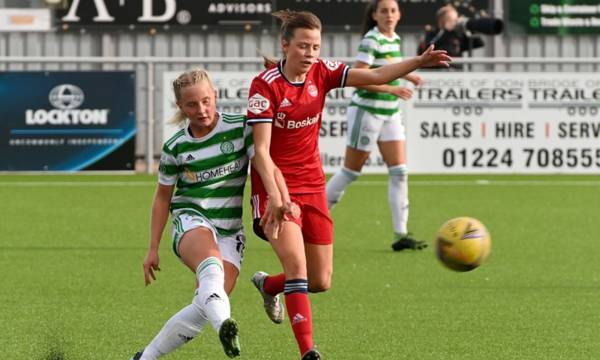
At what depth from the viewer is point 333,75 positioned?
6812mm

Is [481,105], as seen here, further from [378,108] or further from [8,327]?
[8,327]

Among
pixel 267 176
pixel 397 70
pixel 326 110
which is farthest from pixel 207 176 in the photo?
pixel 326 110

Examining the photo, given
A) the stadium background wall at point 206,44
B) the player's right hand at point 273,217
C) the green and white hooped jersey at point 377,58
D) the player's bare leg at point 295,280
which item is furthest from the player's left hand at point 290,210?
the stadium background wall at point 206,44

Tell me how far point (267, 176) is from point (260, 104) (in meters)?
0.42

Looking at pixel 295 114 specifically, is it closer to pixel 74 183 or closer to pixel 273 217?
pixel 273 217

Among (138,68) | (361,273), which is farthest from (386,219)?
(138,68)

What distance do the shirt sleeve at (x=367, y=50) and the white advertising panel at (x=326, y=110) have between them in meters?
8.45

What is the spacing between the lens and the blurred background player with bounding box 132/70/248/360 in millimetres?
6203

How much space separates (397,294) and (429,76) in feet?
37.1

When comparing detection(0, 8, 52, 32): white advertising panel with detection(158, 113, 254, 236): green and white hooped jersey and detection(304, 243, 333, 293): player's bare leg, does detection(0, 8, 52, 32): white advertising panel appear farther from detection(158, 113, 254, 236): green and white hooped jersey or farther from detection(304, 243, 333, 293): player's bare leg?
detection(158, 113, 254, 236): green and white hooped jersey

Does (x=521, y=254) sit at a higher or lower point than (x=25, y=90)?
lower

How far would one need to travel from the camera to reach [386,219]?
549 inches

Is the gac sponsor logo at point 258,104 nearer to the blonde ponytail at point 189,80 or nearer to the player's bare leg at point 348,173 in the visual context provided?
the blonde ponytail at point 189,80

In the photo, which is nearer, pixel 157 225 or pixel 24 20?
pixel 157 225
